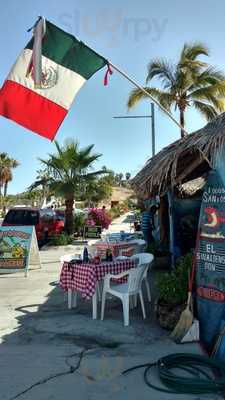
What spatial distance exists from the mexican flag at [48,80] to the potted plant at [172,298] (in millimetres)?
2838

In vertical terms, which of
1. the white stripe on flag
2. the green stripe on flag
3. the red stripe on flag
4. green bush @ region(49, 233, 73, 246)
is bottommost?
green bush @ region(49, 233, 73, 246)

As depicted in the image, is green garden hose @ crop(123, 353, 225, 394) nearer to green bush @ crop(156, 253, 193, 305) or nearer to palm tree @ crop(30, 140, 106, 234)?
green bush @ crop(156, 253, 193, 305)

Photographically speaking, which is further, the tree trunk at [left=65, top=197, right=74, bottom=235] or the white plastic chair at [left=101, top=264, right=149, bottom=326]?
the tree trunk at [left=65, top=197, right=74, bottom=235]

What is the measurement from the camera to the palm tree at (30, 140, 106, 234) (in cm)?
2020

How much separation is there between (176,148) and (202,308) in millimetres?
2191

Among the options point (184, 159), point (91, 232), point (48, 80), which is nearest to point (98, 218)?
point (91, 232)

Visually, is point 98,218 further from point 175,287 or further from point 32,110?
point 175,287

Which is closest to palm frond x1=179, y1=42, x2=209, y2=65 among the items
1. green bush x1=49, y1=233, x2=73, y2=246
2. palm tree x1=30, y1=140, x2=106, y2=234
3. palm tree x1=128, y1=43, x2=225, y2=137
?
palm tree x1=128, y1=43, x2=225, y2=137

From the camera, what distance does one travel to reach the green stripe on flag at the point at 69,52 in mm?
6949

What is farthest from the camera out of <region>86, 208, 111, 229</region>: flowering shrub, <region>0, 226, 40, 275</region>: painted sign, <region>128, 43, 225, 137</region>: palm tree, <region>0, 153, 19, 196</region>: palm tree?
<region>0, 153, 19, 196</region>: palm tree

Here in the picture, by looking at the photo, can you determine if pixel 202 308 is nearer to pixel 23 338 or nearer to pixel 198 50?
pixel 23 338

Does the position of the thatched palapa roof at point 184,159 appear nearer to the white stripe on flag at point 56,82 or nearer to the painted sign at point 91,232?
the white stripe on flag at point 56,82

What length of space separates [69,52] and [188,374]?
4999 millimetres

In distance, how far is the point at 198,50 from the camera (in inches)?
736
